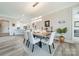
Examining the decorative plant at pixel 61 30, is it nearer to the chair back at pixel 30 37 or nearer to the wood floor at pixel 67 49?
the wood floor at pixel 67 49

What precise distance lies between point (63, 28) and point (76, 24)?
1.27ft

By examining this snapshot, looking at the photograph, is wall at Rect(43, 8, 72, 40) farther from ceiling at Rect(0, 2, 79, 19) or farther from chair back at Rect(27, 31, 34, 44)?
chair back at Rect(27, 31, 34, 44)

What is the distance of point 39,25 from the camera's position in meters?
2.61

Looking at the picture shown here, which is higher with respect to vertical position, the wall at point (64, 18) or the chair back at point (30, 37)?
the wall at point (64, 18)

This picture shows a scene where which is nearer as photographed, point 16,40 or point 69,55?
point 69,55

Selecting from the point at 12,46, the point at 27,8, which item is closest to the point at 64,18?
the point at 27,8

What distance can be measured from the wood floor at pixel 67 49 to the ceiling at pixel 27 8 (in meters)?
1.17

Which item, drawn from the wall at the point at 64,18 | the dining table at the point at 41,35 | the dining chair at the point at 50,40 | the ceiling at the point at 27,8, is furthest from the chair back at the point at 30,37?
the wall at the point at 64,18

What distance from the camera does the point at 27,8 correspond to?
2.35 m

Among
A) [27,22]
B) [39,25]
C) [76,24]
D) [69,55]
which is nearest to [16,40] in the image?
[27,22]

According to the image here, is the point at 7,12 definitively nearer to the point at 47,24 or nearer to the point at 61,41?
the point at 47,24

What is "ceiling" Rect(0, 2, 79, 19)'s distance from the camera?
7.27 feet

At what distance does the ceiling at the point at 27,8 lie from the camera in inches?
87.3

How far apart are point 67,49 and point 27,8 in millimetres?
1785
